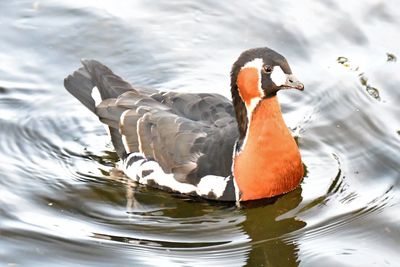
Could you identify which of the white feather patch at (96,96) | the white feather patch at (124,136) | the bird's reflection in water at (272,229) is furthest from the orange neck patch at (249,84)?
the white feather patch at (96,96)

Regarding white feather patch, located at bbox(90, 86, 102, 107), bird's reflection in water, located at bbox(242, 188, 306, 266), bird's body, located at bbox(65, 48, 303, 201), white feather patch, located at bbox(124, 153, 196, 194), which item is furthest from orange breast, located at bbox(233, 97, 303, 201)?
white feather patch, located at bbox(90, 86, 102, 107)

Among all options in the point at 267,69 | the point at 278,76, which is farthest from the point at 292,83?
the point at 267,69

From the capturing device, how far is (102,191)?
8.77 m

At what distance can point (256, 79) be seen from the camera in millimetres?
8414

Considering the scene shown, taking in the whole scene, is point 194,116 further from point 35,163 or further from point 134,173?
point 35,163

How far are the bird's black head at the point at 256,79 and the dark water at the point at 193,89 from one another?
0.83m

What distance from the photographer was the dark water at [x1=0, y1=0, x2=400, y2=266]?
795 cm

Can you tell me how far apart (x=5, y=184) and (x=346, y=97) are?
11.2 ft

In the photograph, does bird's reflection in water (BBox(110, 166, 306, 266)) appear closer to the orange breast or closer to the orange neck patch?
the orange breast

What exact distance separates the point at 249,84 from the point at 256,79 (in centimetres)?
8

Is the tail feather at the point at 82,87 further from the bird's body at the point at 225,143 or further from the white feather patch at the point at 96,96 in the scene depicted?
the bird's body at the point at 225,143

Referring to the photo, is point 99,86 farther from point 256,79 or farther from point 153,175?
point 256,79

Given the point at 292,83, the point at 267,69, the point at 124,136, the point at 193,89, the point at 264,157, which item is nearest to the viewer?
the point at 292,83

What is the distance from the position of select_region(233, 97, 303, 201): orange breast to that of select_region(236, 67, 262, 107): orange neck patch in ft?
0.36
